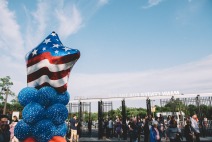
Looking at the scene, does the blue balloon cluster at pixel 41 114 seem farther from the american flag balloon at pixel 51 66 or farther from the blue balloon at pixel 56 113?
the american flag balloon at pixel 51 66

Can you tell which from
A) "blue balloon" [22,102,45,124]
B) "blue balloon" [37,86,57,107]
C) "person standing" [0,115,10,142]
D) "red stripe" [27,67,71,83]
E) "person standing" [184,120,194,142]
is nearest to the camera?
"blue balloon" [22,102,45,124]

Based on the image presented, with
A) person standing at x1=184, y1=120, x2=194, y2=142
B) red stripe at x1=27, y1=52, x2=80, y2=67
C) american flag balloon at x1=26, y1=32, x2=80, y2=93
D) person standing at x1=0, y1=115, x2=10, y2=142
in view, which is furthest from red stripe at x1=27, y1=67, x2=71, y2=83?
person standing at x1=184, y1=120, x2=194, y2=142

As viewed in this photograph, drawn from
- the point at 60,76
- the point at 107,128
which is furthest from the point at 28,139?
the point at 107,128

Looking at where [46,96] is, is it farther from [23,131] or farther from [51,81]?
[23,131]

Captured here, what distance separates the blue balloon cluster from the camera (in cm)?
426

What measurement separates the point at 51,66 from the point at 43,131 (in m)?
1.27

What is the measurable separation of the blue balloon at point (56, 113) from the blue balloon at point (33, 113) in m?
0.14

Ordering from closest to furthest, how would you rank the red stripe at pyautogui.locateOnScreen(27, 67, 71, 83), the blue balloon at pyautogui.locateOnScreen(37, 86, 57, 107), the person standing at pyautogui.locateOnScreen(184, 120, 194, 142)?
1. the blue balloon at pyautogui.locateOnScreen(37, 86, 57, 107)
2. the red stripe at pyautogui.locateOnScreen(27, 67, 71, 83)
3. the person standing at pyautogui.locateOnScreen(184, 120, 194, 142)

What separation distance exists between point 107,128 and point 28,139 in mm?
14860

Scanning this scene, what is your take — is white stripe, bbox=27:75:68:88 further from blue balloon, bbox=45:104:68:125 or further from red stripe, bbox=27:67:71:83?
blue balloon, bbox=45:104:68:125

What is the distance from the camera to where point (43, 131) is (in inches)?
167

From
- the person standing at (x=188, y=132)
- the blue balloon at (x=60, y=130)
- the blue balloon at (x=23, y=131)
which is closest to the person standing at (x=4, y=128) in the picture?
the blue balloon at (x=23, y=131)

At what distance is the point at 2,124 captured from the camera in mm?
6688

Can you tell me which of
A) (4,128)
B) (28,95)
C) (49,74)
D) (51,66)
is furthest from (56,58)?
(4,128)
